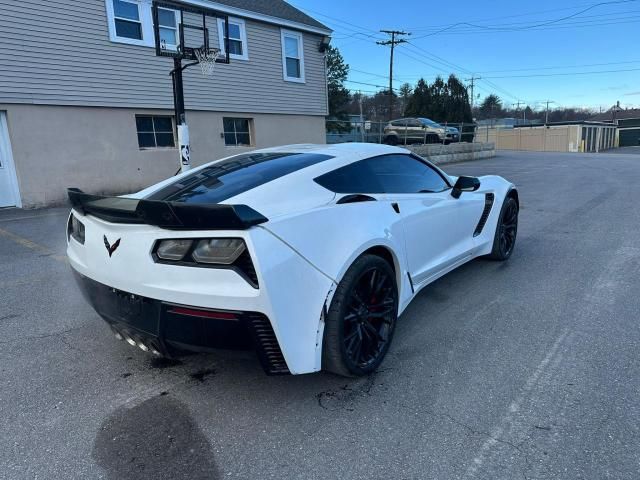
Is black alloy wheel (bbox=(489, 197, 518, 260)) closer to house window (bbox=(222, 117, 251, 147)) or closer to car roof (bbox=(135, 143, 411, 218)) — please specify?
car roof (bbox=(135, 143, 411, 218))

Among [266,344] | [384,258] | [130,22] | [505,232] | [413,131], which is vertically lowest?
[505,232]

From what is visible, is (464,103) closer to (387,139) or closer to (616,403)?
(387,139)

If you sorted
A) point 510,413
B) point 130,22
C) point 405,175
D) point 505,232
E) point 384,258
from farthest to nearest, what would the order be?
point 130,22
point 505,232
point 405,175
point 384,258
point 510,413

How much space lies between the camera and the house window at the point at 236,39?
518 inches

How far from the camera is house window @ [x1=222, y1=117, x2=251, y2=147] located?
13781 mm

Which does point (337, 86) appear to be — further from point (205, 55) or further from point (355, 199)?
point (355, 199)

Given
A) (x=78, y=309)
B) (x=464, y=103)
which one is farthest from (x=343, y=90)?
(x=78, y=309)

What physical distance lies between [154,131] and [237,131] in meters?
2.81

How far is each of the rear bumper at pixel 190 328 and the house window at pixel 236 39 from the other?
12.3 m

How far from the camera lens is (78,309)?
13.3 ft

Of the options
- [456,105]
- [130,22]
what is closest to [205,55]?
[130,22]

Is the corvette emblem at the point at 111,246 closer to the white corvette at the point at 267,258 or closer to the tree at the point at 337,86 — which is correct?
the white corvette at the point at 267,258

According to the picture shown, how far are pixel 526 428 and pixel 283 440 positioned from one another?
1.26 meters

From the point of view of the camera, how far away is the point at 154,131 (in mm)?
12070
